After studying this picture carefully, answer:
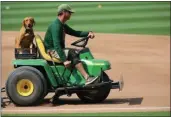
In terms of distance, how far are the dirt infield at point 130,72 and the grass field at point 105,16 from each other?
2498mm

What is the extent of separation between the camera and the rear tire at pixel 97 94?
10000mm

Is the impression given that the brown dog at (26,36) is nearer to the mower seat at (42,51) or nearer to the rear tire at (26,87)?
the mower seat at (42,51)

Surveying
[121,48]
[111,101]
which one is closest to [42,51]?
[111,101]

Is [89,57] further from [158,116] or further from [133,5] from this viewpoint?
[133,5]

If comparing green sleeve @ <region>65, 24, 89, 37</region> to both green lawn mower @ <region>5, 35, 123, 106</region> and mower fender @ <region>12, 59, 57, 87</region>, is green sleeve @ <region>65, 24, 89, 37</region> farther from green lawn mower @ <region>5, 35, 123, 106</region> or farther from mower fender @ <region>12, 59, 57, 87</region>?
mower fender @ <region>12, 59, 57, 87</region>

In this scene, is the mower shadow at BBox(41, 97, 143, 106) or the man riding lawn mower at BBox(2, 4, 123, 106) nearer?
the man riding lawn mower at BBox(2, 4, 123, 106)

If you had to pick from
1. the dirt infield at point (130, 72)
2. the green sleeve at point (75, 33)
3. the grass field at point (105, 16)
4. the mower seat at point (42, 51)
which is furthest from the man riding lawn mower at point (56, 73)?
the grass field at point (105, 16)

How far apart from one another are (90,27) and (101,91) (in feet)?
42.7

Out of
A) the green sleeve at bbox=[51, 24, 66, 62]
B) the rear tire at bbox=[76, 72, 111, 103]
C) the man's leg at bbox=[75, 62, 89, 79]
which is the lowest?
the rear tire at bbox=[76, 72, 111, 103]

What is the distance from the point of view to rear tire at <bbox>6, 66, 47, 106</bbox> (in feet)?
31.9

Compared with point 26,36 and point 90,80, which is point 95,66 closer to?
point 90,80

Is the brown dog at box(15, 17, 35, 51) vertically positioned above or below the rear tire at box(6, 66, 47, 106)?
above

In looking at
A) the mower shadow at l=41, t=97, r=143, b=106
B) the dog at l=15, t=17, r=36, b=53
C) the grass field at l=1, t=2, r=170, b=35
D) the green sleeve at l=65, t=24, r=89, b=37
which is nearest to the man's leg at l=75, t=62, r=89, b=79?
the mower shadow at l=41, t=97, r=143, b=106

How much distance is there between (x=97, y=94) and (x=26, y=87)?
4.06 ft
